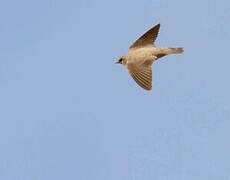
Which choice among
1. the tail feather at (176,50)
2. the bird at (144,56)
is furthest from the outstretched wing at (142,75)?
the tail feather at (176,50)

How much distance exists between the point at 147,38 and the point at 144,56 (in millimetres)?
683

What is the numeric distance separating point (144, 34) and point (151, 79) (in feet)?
4.72

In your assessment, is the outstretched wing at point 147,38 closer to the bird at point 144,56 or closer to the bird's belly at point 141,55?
the bird at point 144,56

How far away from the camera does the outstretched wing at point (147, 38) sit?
61.5 ft

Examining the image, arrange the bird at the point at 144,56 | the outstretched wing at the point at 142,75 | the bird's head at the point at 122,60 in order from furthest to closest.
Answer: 1. the bird's head at the point at 122,60
2. the bird at the point at 144,56
3. the outstretched wing at the point at 142,75

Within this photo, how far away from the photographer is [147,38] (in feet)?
61.7

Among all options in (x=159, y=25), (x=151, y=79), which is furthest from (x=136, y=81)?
(x=159, y=25)

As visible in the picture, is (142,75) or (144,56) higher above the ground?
(144,56)

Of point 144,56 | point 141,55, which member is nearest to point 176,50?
point 144,56

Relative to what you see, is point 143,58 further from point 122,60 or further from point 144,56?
point 122,60

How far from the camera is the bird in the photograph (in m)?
17.9

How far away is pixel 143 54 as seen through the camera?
60.3ft

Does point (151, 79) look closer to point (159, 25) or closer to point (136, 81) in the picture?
point (136, 81)

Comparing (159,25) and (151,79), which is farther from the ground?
(159,25)
